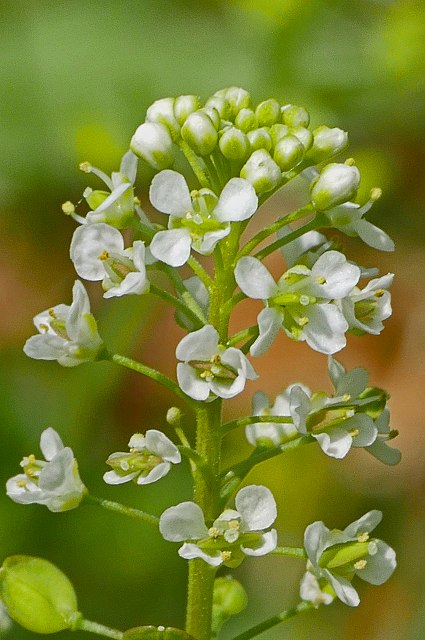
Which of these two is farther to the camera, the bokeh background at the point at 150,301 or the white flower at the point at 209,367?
the bokeh background at the point at 150,301

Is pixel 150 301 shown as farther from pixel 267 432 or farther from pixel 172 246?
pixel 172 246

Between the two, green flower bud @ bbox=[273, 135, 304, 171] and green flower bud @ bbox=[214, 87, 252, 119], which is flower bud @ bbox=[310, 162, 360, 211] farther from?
green flower bud @ bbox=[214, 87, 252, 119]

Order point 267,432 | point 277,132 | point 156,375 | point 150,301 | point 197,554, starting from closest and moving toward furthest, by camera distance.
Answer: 1. point 197,554
2. point 156,375
3. point 277,132
4. point 267,432
5. point 150,301

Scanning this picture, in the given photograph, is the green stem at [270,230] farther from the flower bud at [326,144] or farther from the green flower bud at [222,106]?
the green flower bud at [222,106]

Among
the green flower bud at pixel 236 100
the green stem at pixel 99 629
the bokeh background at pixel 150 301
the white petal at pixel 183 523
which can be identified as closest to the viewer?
the white petal at pixel 183 523

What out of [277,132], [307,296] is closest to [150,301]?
[277,132]

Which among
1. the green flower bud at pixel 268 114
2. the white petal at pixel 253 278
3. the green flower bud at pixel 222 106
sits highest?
the green flower bud at pixel 222 106

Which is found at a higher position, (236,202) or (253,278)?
(236,202)

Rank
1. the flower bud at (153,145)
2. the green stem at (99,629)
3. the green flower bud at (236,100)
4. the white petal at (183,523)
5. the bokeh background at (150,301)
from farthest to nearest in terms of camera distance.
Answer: the bokeh background at (150,301) < the green flower bud at (236,100) < the flower bud at (153,145) < the green stem at (99,629) < the white petal at (183,523)

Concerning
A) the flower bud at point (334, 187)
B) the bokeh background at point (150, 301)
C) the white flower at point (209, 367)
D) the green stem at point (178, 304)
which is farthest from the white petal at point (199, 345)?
the bokeh background at point (150, 301)
